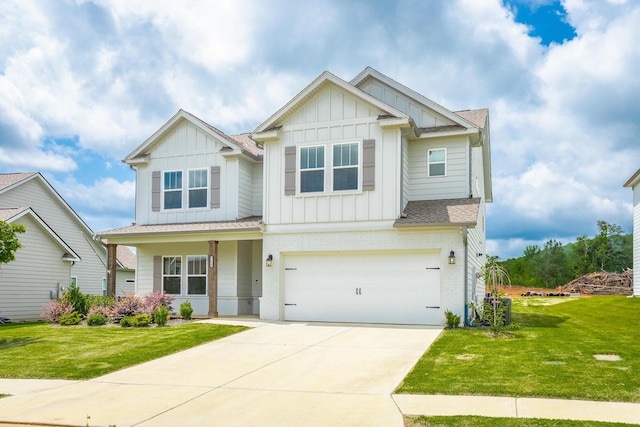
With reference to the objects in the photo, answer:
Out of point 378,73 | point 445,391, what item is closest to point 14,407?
point 445,391

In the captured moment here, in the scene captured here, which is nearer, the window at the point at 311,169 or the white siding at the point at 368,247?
the white siding at the point at 368,247

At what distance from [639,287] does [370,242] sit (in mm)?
18923

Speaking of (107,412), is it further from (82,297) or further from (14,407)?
(82,297)

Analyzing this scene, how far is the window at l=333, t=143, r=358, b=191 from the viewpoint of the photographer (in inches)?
741

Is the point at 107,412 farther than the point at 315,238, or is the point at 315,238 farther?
the point at 315,238

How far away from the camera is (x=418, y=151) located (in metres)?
19.8

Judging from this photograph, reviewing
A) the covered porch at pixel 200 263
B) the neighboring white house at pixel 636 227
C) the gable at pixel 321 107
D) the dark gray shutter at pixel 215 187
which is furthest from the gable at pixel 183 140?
the neighboring white house at pixel 636 227

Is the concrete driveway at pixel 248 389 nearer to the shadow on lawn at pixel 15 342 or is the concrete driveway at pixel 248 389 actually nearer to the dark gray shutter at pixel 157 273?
the shadow on lawn at pixel 15 342

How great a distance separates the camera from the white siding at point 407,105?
789 inches

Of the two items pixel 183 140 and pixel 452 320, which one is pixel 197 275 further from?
pixel 452 320

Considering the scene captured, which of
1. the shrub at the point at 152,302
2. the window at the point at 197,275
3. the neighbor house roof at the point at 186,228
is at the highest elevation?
the neighbor house roof at the point at 186,228

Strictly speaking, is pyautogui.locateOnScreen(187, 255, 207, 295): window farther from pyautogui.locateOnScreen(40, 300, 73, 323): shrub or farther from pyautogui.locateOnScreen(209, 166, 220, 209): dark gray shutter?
pyautogui.locateOnScreen(40, 300, 73, 323): shrub

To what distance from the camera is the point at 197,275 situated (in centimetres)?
2238

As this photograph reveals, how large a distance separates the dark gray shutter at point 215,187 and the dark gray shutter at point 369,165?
596 cm
